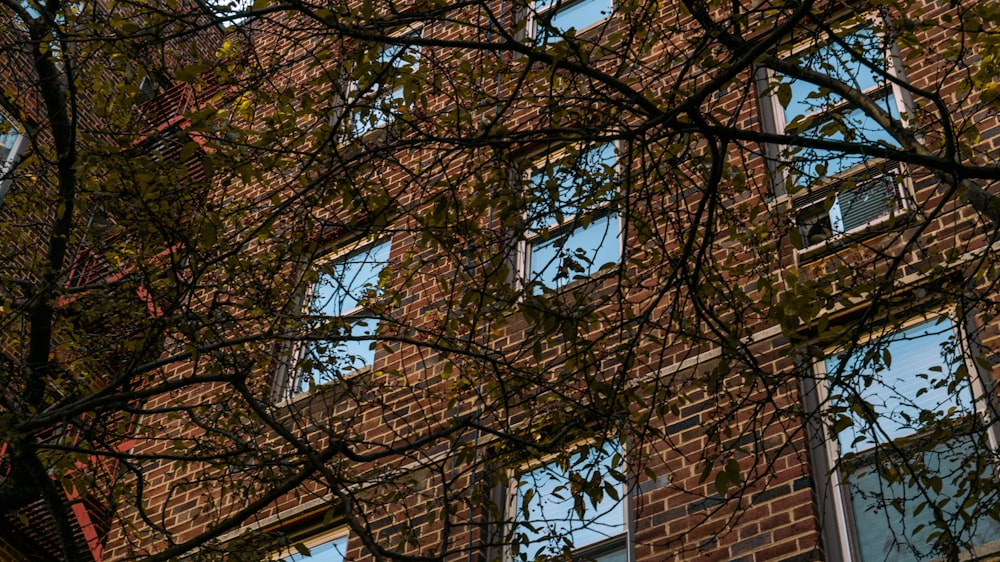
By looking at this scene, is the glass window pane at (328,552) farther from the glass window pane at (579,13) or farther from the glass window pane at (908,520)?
the glass window pane at (579,13)

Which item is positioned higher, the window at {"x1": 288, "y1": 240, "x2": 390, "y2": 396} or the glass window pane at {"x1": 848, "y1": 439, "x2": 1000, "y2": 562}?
the window at {"x1": 288, "y1": 240, "x2": 390, "y2": 396}

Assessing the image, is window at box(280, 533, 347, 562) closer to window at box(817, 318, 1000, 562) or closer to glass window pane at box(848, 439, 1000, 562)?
window at box(817, 318, 1000, 562)

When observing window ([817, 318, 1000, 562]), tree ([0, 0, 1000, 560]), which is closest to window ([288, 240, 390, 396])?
tree ([0, 0, 1000, 560])

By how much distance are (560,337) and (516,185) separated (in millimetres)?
3786

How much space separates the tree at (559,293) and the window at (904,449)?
0.04 meters

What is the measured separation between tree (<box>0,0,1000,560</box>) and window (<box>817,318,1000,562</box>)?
0.04 meters

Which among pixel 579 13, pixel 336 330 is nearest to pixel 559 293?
pixel 336 330

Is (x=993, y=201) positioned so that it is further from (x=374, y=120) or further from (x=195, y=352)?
(x=195, y=352)

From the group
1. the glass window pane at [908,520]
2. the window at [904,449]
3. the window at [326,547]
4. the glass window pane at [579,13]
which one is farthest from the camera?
the glass window pane at [579,13]

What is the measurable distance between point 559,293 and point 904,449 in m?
2.32

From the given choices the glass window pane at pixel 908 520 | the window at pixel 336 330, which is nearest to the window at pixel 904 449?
the glass window pane at pixel 908 520

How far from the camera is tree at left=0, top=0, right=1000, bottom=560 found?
723cm

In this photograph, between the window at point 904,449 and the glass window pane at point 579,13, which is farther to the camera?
the glass window pane at point 579,13

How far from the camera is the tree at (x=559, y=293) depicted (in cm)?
723
